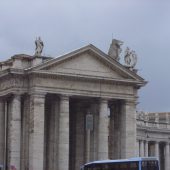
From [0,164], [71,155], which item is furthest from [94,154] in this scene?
[0,164]

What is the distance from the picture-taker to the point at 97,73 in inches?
3536

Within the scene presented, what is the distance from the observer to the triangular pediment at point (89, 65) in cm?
8638

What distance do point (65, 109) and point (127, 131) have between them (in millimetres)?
9758

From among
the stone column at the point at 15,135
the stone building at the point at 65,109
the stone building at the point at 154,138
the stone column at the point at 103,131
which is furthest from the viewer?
the stone building at the point at 154,138

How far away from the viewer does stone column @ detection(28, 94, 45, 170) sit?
83.8 metres

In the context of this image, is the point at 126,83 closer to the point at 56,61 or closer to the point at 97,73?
the point at 97,73

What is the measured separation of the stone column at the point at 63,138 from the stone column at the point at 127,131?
29.0ft

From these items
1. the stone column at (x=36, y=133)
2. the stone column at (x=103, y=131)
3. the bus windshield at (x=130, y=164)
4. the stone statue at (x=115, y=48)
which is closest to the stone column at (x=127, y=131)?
the stone column at (x=103, y=131)

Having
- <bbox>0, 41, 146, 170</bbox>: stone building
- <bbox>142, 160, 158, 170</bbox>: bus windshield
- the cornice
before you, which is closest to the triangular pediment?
<bbox>0, 41, 146, 170</bbox>: stone building

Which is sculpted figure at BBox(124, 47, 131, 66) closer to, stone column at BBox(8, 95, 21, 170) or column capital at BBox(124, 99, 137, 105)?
column capital at BBox(124, 99, 137, 105)

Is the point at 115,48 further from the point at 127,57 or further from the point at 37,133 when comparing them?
the point at 37,133

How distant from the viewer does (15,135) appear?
84500 mm

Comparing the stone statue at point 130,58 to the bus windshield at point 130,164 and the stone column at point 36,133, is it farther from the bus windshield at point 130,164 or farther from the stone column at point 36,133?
the bus windshield at point 130,164

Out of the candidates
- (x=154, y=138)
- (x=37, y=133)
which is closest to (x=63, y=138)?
(x=37, y=133)
